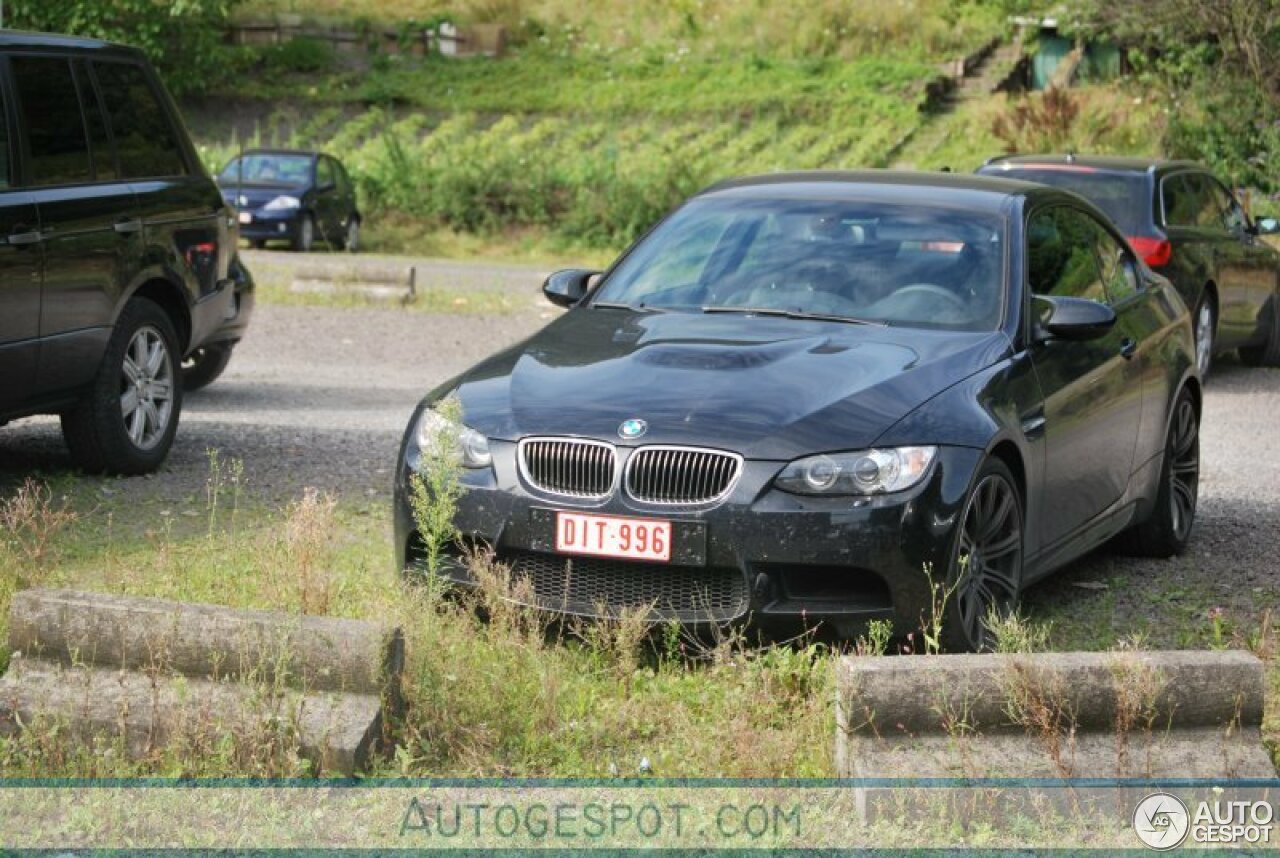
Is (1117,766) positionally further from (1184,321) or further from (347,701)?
(1184,321)

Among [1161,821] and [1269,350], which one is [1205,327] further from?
[1161,821]

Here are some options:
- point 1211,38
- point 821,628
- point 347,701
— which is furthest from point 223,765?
point 1211,38

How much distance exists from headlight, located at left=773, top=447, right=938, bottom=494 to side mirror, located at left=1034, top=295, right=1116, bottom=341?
134cm

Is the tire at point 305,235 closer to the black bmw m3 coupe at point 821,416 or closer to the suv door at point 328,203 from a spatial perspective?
the suv door at point 328,203

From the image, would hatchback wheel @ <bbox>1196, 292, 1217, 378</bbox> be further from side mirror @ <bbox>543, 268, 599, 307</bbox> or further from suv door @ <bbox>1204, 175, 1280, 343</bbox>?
side mirror @ <bbox>543, 268, 599, 307</bbox>

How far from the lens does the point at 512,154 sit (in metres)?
37.0

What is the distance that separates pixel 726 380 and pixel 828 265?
1270mm

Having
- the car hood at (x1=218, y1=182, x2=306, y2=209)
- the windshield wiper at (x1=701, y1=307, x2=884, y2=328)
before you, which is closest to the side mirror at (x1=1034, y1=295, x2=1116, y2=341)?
the windshield wiper at (x1=701, y1=307, x2=884, y2=328)

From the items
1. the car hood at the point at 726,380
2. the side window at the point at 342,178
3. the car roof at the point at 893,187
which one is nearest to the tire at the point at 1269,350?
the car roof at the point at 893,187

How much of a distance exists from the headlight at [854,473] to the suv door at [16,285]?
3985mm

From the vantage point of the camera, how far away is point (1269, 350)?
17781 mm

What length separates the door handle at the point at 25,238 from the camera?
865cm

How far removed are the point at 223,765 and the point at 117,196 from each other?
16.3 feet

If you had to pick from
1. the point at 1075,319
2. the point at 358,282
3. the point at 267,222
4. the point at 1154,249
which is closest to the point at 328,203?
the point at 267,222
